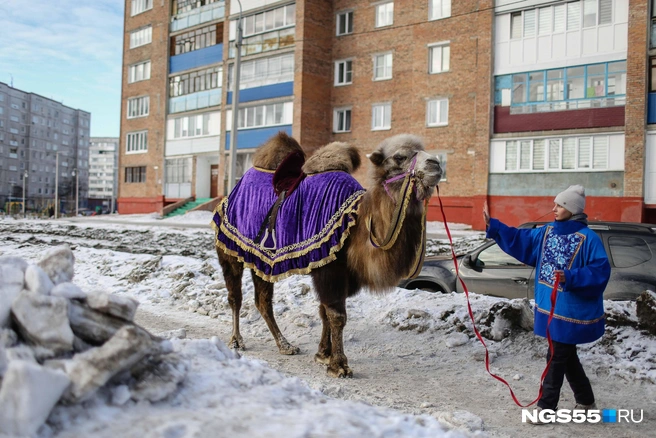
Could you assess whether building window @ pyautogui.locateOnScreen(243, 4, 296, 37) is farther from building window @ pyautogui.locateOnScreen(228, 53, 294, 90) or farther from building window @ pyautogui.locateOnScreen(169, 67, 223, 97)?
building window @ pyautogui.locateOnScreen(169, 67, 223, 97)

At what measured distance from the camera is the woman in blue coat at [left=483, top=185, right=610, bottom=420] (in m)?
5.00

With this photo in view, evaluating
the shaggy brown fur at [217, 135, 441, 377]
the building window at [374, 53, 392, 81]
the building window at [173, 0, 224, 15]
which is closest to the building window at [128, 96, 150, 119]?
the building window at [173, 0, 224, 15]

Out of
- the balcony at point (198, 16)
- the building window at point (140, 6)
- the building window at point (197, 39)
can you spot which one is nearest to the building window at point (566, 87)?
the building window at point (197, 39)

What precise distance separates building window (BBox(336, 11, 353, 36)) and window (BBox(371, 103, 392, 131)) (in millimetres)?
5599

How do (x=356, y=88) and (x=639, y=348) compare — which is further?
(x=356, y=88)

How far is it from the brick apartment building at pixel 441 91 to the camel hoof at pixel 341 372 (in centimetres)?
2425

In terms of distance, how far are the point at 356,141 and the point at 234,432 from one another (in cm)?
3404

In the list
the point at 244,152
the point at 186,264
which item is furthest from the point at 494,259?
the point at 244,152

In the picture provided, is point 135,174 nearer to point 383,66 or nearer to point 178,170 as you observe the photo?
point 178,170

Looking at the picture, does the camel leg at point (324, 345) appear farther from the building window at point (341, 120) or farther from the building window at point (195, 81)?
the building window at point (195, 81)

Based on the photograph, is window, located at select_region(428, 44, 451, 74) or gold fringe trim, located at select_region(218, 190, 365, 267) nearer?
gold fringe trim, located at select_region(218, 190, 365, 267)

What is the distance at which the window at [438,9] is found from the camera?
3263 cm

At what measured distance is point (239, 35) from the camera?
79.9ft

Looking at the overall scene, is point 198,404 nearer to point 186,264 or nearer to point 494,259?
point 494,259
